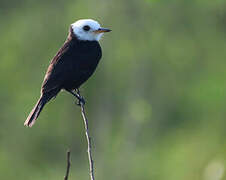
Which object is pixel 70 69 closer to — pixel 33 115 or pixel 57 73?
pixel 57 73

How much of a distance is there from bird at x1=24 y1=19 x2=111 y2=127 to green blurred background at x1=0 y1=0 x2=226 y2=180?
11.9 m

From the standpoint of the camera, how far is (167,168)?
22938mm

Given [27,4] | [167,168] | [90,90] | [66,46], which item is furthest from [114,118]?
[66,46]

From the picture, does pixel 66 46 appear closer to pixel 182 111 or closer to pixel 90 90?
pixel 90 90

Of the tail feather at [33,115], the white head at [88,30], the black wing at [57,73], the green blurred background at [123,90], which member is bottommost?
the green blurred background at [123,90]

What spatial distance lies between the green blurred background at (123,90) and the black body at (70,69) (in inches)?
477

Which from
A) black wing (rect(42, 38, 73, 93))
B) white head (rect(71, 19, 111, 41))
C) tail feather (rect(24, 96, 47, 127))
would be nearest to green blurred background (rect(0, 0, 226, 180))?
white head (rect(71, 19, 111, 41))

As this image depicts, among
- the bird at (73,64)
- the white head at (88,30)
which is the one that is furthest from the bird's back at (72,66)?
the white head at (88,30)

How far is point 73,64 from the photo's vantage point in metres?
9.09

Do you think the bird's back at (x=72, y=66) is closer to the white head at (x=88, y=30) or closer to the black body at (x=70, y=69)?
the black body at (x=70, y=69)

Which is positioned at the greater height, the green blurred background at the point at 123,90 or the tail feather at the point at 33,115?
the tail feather at the point at 33,115

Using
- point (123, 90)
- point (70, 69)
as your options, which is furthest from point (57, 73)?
point (123, 90)

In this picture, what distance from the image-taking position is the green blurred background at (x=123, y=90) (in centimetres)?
2336

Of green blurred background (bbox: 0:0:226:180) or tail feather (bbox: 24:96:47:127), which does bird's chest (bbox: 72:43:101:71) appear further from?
green blurred background (bbox: 0:0:226:180)
